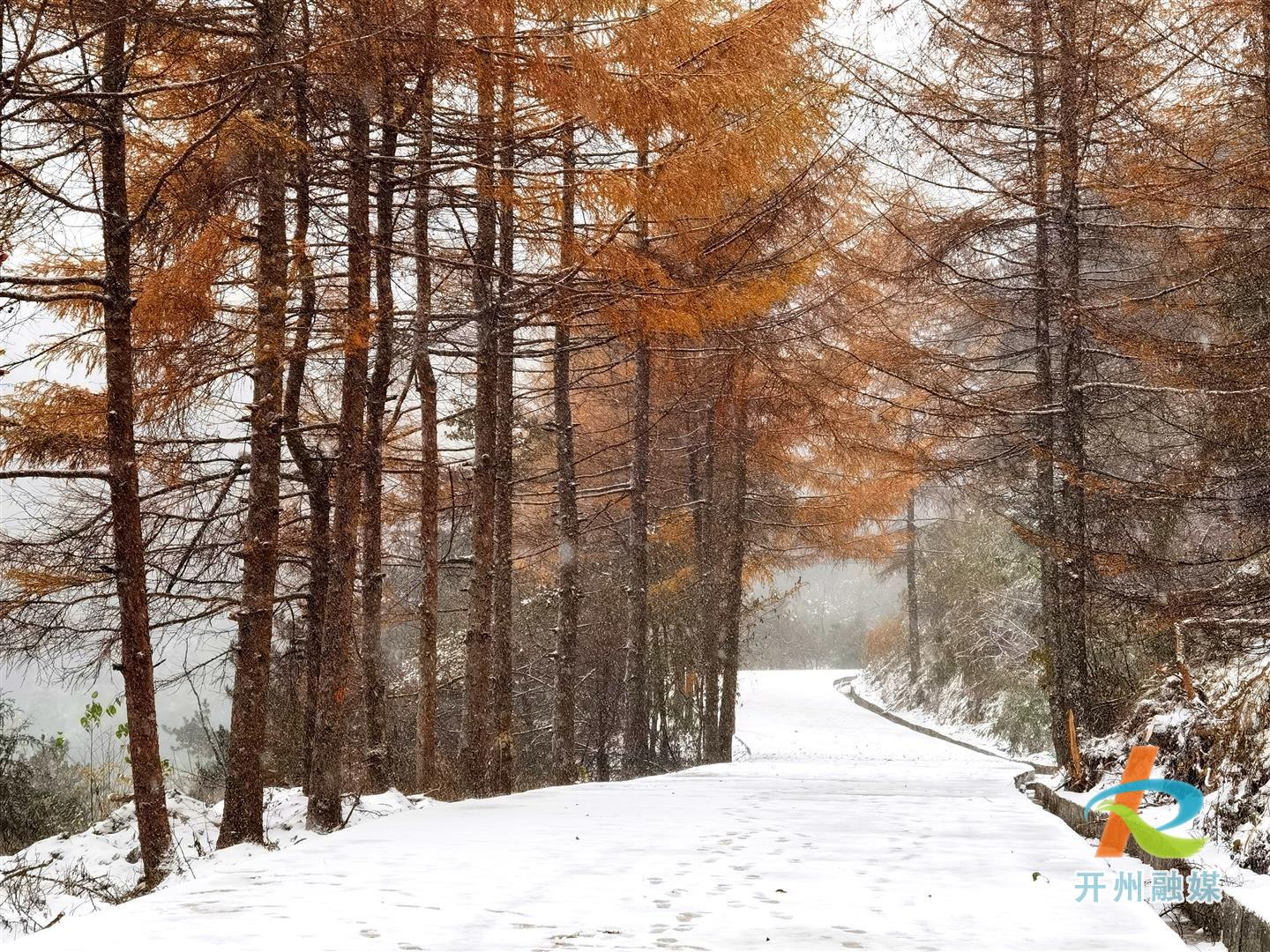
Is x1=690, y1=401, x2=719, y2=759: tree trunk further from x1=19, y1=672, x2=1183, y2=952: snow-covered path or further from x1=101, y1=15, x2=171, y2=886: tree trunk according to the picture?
x1=101, y1=15, x2=171, y2=886: tree trunk

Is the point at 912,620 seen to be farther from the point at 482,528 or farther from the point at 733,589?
the point at 482,528

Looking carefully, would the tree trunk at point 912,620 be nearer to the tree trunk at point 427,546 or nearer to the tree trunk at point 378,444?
the tree trunk at point 427,546

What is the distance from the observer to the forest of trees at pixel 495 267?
25.3ft

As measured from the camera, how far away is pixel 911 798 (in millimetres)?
Answer: 8047

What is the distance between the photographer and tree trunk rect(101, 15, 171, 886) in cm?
734

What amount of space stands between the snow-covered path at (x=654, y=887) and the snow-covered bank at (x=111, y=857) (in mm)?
2205

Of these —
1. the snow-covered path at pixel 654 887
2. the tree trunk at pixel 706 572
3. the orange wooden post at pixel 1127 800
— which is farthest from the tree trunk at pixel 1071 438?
the tree trunk at pixel 706 572

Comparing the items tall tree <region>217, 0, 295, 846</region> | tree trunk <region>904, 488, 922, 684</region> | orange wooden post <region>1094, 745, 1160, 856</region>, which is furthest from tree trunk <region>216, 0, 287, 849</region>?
tree trunk <region>904, 488, 922, 684</region>

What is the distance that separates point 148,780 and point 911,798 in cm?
549

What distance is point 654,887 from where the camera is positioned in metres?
4.28

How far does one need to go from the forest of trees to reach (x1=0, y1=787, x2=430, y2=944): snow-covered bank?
47 cm

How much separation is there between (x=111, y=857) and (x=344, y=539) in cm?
344

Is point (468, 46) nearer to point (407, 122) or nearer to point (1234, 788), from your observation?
point (407, 122)

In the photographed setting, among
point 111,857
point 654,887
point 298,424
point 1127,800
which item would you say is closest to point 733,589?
point 298,424
